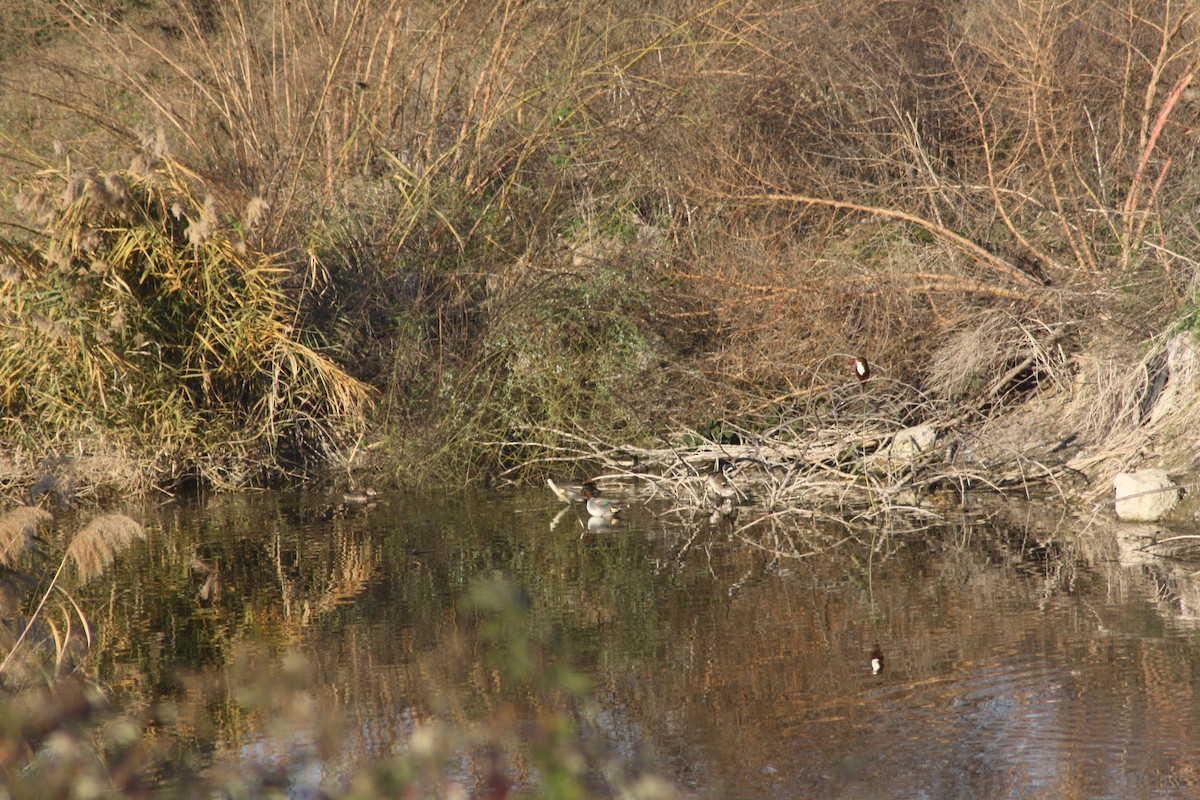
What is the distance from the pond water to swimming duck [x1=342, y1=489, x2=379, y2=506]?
731mm

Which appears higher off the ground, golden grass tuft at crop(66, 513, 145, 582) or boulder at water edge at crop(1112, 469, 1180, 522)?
boulder at water edge at crop(1112, 469, 1180, 522)

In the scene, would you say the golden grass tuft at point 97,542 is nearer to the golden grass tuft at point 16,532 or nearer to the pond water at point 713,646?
the golden grass tuft at point 16,532

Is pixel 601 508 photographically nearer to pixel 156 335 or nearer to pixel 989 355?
pixel 989 355

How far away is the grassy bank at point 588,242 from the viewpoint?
31.1ft

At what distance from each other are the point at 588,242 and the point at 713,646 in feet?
19.9

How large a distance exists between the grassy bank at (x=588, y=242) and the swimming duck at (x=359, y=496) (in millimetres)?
248

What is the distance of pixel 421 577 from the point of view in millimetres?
7402

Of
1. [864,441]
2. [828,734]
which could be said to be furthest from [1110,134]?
[828,734]

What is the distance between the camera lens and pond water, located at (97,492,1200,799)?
4.43 metres

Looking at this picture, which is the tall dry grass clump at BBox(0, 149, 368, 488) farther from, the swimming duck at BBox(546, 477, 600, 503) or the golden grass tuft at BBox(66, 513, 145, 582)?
the golden grass tuft at BBox(66, 513, 145, 582)

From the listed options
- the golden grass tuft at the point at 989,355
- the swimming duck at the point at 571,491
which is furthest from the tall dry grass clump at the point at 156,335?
the golden grass tuft at the point at 989,355

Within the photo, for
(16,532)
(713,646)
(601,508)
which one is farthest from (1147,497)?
(16,532)

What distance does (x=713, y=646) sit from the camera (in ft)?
19.2

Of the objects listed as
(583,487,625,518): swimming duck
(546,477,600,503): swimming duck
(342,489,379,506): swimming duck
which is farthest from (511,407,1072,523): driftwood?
(342,489,379,506): swimming duck
